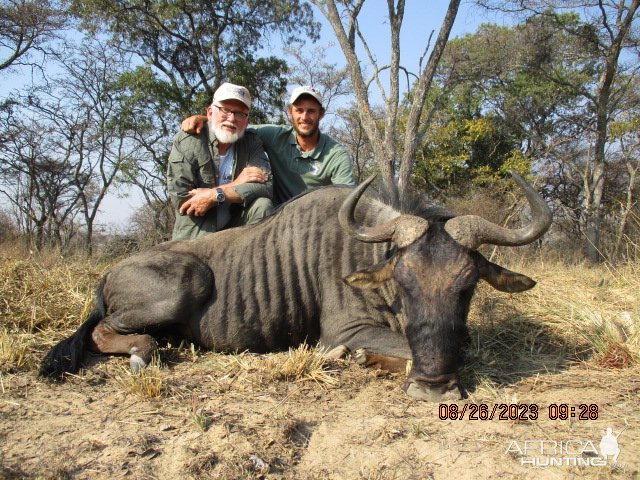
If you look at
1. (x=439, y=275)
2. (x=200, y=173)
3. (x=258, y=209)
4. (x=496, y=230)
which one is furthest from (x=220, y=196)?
(x=496, y=230)

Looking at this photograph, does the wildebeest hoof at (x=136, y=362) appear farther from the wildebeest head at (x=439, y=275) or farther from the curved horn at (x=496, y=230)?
the curved horn at (x=496, y=230)

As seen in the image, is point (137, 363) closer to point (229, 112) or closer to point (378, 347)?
point (378, 347)

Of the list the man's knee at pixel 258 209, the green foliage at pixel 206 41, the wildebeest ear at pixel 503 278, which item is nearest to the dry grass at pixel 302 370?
the wildebeest ear at pixel 503 278

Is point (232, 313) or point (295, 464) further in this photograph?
point (232, 313)

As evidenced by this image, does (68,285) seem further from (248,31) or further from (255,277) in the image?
(248,31)

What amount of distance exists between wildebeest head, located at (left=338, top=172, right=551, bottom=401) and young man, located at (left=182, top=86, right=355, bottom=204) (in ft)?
7.03

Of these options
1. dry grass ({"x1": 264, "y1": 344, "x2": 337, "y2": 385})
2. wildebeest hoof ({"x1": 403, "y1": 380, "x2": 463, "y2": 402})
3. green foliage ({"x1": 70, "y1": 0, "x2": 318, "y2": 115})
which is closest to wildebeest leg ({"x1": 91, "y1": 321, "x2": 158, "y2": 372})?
dry grass ({"x1": 264, "y1": 344, "x2": 337, "y2": 385})

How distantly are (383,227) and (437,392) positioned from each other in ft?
3.56

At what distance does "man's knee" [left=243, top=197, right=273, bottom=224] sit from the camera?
15.7 ft

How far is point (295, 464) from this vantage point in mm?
2238

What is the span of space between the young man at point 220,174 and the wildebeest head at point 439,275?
1.67 meters

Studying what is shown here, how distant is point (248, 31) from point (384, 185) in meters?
14.1

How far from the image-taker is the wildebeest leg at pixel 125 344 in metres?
3.54

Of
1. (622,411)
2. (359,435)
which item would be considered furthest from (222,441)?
(622,411)
